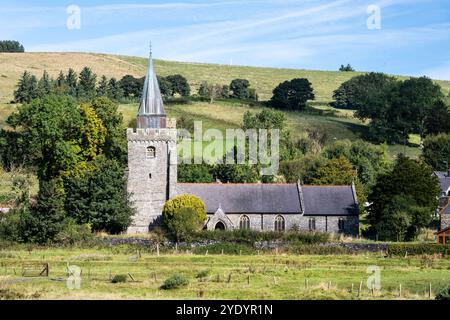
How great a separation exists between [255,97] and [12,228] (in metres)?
98.0

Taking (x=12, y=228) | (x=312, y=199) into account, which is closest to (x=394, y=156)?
(x=312, y=199)

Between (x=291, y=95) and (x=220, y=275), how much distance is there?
103299 mm

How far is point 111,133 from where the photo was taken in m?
78.9

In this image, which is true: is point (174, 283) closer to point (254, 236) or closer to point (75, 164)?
point (254, 236)

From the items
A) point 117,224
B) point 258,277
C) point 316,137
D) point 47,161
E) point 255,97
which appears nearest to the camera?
point 258,277

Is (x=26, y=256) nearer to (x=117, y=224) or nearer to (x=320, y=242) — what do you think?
(x=117, y=224)

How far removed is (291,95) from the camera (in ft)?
490

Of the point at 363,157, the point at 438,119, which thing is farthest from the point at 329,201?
the point at 438,119

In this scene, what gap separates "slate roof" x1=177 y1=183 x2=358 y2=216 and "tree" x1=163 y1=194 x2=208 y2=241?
293cm

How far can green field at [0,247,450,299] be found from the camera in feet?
136

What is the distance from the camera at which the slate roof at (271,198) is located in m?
72.2

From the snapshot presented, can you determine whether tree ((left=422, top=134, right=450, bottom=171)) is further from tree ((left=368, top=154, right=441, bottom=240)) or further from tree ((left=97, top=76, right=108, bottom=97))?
tree ((left=97, top=76, right=108, bottom=97))

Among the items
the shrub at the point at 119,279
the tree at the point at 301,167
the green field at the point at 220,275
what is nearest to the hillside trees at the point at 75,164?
the green field at the point at 220,275

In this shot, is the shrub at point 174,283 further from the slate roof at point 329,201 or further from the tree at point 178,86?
the tree at point 178,86
